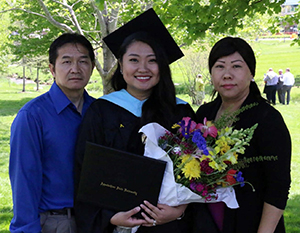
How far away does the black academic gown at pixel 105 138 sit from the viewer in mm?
2404

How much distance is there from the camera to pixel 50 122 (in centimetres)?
248

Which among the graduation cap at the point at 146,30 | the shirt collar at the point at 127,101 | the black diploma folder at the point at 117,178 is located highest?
the graduation cap at the point at 146,30

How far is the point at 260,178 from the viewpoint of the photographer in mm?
2541

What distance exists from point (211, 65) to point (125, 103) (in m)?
0.74

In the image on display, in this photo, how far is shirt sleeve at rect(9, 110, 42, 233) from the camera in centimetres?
232

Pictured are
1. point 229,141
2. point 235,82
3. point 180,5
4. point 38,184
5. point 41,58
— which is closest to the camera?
point 229,141

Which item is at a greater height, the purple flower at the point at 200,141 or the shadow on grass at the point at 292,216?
the purple flower at the point at 200,141

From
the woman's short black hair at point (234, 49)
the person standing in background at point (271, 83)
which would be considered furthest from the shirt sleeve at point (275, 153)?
the person standing in background at point (271, 83)

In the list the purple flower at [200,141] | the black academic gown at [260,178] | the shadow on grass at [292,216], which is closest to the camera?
the purple flower at [200,141]

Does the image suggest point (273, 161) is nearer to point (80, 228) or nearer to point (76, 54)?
point (80, 228)

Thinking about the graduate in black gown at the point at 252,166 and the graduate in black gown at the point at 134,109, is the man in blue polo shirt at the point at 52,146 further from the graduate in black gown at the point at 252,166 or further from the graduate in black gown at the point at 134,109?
the graduate in black gown at the point at 252,166

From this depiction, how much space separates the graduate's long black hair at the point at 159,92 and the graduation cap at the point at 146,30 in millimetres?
77

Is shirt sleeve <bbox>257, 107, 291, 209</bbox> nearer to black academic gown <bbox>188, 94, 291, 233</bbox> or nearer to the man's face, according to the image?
black academic gown <bbox>188, 94, 291, 233</bbox>

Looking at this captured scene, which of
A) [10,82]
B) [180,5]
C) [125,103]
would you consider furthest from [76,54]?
[10,82]
